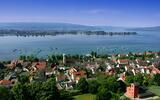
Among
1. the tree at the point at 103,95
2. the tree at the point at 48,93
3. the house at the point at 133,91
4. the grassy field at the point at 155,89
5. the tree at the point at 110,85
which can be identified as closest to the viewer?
the tree at the point at 103,95

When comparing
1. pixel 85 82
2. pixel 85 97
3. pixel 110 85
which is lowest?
pixel 85 97

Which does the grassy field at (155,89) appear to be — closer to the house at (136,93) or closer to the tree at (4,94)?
the house at (136,93)

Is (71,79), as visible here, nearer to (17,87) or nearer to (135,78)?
(135,78)

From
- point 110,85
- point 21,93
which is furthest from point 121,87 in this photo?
point 21,93

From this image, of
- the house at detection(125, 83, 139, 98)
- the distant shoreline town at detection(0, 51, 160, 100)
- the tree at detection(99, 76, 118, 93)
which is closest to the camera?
the distant shoreline town at detection(0, 51, 160, 100)

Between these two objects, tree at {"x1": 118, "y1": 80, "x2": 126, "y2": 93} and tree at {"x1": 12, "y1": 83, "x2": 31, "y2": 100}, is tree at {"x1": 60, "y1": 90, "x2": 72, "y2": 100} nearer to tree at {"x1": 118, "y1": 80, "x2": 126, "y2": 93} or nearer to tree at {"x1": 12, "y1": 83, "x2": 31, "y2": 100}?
tree at {"x1": 12, "y1": 83, "x2": 31, "y2": 100}

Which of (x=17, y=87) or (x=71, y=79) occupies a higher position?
(x=17, y=87)

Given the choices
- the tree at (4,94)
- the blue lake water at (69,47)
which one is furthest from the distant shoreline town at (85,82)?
the blue lake water at (69,47)

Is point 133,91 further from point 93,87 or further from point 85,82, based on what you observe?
point 85,82

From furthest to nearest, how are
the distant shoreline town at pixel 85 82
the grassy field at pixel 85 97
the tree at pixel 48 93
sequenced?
the grassy field at pixel 85 97 < the distant shoreline town at pixel 85 82 < the tree at pixel 48 93

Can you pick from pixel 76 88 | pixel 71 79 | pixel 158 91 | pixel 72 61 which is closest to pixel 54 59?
pixel 72 61

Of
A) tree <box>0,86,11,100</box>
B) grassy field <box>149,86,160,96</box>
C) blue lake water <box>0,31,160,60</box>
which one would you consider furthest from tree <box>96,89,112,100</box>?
blue lake water <box>0,31,160,60</box>
